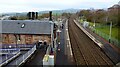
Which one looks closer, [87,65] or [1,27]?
[87,65]

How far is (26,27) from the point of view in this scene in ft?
86.8

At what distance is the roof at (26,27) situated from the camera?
2580 centimetres

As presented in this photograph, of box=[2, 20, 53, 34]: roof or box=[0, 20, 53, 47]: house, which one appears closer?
box=[0, 20, 53, 47]: house

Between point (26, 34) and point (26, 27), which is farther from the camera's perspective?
point (26, 27)

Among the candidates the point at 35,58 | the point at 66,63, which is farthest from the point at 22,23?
the point at 66,63

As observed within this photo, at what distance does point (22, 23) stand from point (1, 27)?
2364 millimetres

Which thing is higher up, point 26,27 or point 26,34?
point 26,27

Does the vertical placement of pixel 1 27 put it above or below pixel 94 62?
above

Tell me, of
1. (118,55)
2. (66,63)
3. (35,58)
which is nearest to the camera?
(66,63)

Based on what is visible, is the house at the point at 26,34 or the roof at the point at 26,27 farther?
the roof at the point at 26,27

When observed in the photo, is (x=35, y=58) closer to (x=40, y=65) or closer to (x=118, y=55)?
(x=40, y=65)

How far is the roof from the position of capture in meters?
25.8

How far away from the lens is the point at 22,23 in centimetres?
2694

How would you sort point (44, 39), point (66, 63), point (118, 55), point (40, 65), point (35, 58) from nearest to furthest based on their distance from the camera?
1. point (40, 65)
2. point (66, 63)
3. point (35, 58)
4. point (118, 55)
5. point (44, 39)
